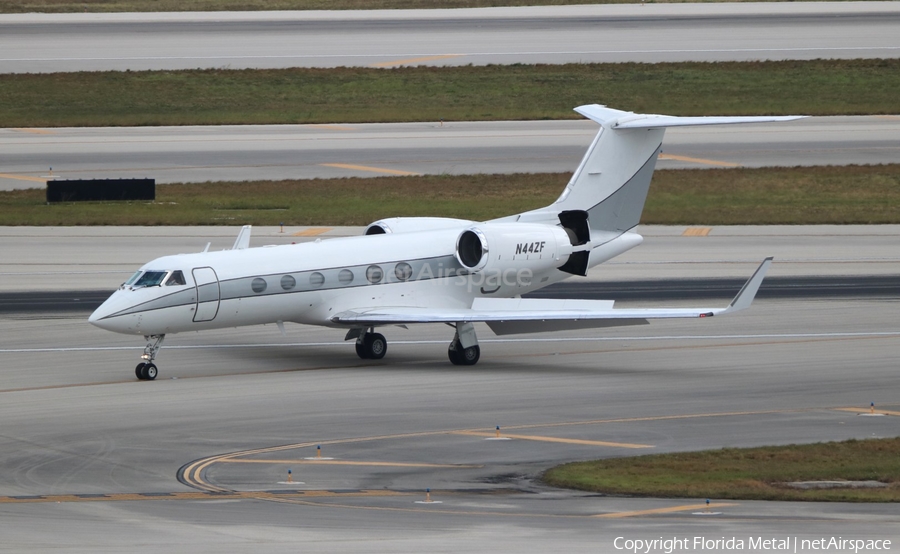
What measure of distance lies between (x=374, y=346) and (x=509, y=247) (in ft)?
12.2

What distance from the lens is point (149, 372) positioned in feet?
95.0

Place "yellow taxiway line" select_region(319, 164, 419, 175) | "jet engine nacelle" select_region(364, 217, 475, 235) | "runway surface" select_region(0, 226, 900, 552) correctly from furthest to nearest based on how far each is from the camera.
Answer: "yellow taxiway line" select_region(319, 164, 419, 175) < "jet engine nacelle" select_region(364, 217, 475, 235) < "runway surface" select_region(0, 226, 900, 552)

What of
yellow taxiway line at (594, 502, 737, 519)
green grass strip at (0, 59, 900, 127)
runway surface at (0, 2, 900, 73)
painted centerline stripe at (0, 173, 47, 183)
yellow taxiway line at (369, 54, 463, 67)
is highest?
runway surface at (0, 2, 900, 73)

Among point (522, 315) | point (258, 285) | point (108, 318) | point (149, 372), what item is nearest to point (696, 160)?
point (522, 315)

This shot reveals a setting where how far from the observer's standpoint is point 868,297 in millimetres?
39281

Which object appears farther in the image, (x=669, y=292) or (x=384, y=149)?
(x=384, y=149)

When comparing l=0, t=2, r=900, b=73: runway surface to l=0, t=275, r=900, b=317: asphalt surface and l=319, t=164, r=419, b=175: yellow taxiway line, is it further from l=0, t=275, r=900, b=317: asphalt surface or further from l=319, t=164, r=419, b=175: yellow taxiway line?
l=0, t=275, r=900, b=317: asphalt surface

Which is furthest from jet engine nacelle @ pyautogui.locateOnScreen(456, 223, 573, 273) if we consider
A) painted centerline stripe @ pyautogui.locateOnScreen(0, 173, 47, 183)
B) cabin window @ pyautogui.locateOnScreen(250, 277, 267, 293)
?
painted centerline stripe @ pyautogui.locateOnScreen(0, 173, 47, 183)

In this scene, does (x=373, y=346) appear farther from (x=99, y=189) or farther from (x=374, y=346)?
(x=99, y=189)

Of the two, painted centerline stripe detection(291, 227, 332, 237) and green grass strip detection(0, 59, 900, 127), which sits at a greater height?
green grass strip detection(0, 59, 900, 127)

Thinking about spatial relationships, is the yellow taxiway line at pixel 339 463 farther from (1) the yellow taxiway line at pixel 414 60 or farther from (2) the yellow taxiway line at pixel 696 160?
(1) the yellow taxiway line at pixel 414 60

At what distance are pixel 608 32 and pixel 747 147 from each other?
70.5 feet

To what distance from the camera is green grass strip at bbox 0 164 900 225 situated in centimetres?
5112

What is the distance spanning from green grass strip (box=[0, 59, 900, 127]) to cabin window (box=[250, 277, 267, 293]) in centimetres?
3995
